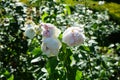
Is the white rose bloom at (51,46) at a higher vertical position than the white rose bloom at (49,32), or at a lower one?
lower

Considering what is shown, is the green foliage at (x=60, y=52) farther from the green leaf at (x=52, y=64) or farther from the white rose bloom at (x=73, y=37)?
the white rose bloom at (x=73, y=37)

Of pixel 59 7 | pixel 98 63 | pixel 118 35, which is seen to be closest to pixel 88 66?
pixel 98 63

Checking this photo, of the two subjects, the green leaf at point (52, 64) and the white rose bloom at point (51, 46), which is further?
the green leaf at point (52, 64)

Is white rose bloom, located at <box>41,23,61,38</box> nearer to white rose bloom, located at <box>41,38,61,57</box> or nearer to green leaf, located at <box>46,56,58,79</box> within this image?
white rose bloom, located at <box>41,38,61,57</box>

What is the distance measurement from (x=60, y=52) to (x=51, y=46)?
239 mm

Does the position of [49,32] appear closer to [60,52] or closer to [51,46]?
[51,46]

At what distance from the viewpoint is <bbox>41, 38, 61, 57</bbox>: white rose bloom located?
264 centimetres

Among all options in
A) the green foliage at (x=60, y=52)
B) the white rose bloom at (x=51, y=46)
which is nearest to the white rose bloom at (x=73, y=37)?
the white rose bloom at (x=51, y=46)

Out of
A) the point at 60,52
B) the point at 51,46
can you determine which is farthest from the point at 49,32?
the point at 60,52

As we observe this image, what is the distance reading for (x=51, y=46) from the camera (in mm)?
2639

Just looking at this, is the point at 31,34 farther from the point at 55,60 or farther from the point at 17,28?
the point at 17,28

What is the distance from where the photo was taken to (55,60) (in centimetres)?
282

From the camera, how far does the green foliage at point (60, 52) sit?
3.01 metres

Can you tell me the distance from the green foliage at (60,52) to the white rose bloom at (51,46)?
0.59 feet
